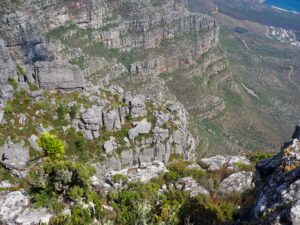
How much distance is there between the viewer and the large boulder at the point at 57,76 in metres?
70.8

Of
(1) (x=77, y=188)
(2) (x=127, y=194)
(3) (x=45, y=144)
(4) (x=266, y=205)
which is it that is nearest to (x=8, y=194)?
(1) (x=77, y=188)

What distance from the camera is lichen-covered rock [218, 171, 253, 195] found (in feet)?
74.6

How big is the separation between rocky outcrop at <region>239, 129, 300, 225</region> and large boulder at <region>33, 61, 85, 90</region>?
61500 millimetres

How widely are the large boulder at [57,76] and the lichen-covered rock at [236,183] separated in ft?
172

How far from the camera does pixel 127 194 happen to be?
71.7 ft

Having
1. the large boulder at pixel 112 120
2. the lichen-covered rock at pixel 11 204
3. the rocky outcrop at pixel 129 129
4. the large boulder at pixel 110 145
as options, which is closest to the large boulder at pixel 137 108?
the rocky outcrop at pixel 129 129

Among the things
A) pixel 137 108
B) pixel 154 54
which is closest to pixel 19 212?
pixel 137 108

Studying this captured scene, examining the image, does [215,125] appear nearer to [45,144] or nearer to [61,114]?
[61,114]

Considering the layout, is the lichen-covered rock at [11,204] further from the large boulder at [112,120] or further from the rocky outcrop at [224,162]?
the large boulder at [112,120]

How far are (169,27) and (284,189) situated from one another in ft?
518

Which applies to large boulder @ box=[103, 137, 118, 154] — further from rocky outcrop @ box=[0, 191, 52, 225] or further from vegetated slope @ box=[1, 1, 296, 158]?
rocky outcrop @ box=[0, 191, 52, 225]

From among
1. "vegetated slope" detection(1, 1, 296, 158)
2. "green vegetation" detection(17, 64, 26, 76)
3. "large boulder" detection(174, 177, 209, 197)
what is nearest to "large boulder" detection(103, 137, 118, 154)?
"green vegetation" detection(17, 64, 26, 76)

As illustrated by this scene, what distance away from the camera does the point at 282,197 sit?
11766 mm

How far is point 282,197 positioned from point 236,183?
12.2m
